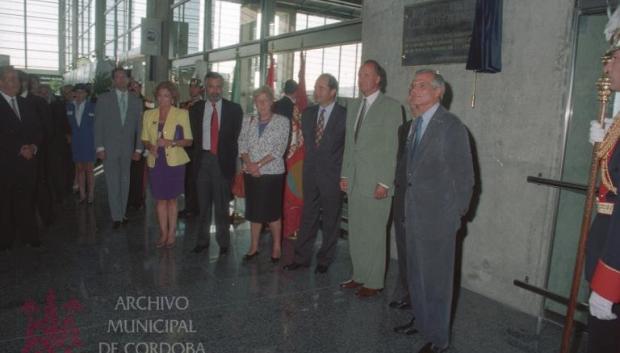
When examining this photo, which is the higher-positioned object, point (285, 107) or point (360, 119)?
point (285, 107)

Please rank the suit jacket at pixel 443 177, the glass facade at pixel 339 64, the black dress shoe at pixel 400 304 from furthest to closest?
the glass facade at pixel 339 64 → the black dress shoe at pixel 400 304 → the suit jacket at pixel 443 177

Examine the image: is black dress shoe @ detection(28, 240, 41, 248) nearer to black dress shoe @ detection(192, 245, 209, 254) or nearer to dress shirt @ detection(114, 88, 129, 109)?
black dress shoe @ detection(192, 245, 209, 254)

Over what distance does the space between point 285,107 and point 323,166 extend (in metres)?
1.50

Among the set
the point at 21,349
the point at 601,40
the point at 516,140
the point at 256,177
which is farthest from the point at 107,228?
the point at 601,40

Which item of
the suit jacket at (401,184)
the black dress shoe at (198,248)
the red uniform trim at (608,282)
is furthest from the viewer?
the black dress shoe at (198,248)

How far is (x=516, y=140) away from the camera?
3.40m

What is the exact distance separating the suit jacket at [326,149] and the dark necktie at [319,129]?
0.02 meters

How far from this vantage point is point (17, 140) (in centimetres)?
432

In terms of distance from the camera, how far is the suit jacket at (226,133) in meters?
4.34

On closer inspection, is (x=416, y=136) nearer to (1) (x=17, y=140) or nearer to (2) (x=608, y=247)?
(2) (x=608, y=247)

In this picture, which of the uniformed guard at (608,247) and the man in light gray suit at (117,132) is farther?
the man in light gray suit at (117,132)

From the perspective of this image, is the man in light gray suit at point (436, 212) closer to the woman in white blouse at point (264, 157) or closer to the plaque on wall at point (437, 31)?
the plaque on wall at point (437, 31)

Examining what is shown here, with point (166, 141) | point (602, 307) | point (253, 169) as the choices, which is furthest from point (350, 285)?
point (602, 307)

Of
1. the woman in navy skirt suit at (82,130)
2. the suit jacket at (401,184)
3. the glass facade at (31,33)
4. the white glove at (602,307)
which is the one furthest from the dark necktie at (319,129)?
the glass facade at (31,33)
